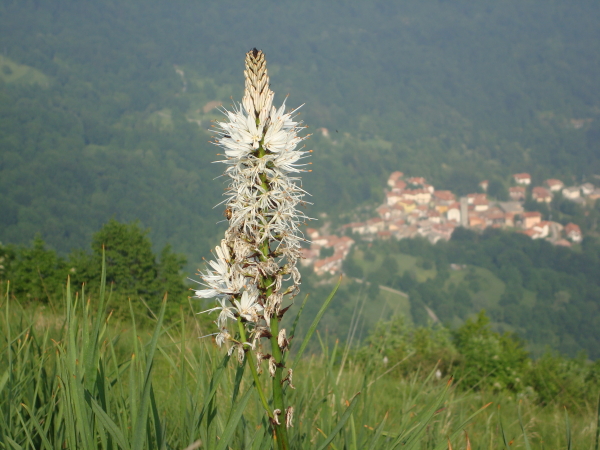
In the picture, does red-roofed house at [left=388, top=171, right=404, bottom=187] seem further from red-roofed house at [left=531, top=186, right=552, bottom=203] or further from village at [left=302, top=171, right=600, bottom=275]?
red-roofed house at [left=531, top=186, right=552, bottom=203]

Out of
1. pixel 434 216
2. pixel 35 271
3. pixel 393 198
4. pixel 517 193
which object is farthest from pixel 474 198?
pixel 35 271

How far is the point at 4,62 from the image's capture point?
128 m

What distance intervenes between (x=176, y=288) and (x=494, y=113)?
189m

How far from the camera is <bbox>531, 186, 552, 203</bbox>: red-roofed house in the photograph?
118 meters

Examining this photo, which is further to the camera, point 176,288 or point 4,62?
point 4,62

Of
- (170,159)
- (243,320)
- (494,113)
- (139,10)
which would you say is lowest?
(243,320)

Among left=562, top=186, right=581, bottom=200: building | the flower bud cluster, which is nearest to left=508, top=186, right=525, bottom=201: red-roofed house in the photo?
left=562, top=186, right=581, bottom=200: building

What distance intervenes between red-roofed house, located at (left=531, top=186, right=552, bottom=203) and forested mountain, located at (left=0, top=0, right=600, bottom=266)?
1685cm

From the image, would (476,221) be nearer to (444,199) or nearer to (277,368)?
(444,199)

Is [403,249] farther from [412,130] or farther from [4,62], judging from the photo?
[4,62]

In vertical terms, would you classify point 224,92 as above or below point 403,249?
above

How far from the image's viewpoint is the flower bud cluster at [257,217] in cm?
170

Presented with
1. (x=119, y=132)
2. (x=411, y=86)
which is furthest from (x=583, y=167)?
(x=119, y=132)

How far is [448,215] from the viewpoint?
372 feet
